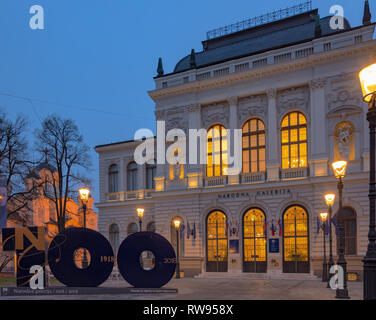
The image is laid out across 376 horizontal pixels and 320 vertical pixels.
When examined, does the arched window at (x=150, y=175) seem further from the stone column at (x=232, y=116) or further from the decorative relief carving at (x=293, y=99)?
the decorative relief carving at (x=293, y=99)

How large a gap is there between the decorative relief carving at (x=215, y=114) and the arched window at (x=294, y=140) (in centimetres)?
527

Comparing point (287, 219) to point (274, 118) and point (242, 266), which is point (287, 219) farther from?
point (274, 118)

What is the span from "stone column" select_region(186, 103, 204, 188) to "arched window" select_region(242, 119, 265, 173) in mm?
4077

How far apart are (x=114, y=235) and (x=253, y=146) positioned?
18905 mm

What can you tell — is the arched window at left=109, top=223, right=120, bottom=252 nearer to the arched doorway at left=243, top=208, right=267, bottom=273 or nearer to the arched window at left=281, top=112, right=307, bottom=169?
the arched doorway at left=243, top=208, right=267, bottom=273

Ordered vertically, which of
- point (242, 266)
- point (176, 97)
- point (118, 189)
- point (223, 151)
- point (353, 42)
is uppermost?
point (353, 42)

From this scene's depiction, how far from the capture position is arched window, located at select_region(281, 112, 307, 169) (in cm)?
3272

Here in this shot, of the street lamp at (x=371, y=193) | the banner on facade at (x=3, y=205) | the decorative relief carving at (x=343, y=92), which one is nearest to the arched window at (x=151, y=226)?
the banner on facade at (x=3, y=205)

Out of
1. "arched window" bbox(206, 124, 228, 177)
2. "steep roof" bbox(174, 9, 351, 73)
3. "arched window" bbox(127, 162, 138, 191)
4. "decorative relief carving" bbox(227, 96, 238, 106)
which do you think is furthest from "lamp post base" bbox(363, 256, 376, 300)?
"arched window" bbox(127, 162, 138, 191)

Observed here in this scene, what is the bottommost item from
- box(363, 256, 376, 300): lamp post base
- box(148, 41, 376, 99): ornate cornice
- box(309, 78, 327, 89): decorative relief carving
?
box(363, 256, 376, 300): lamp post base

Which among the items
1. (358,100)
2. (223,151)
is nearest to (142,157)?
(223,151)

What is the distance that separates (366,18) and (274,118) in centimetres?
1007

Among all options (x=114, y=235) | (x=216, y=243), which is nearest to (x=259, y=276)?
(x=216, y=243)

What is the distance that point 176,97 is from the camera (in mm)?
38250
